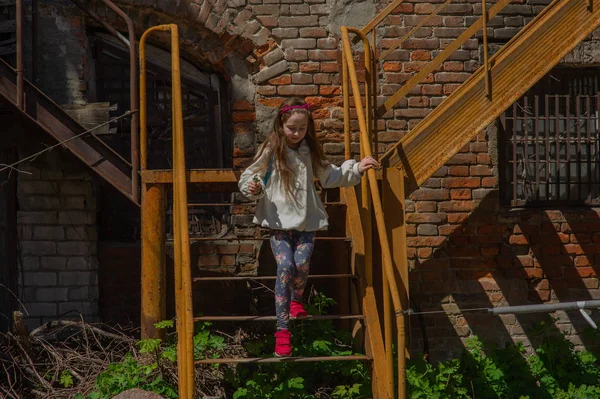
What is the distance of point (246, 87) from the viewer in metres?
7.05

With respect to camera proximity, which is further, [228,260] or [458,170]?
[458,170]

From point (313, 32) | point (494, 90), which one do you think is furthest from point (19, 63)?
point (494, 90)

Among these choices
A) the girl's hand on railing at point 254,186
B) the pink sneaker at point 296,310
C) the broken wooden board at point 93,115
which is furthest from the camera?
the broken wooden board at point 93,115

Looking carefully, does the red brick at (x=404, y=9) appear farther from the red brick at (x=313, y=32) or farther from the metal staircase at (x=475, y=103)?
the metal staircase at (x=475, y=103)

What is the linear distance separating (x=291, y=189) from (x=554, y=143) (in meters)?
3.03

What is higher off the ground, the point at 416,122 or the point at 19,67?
the point at 19,67

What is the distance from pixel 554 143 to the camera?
24.3 feet

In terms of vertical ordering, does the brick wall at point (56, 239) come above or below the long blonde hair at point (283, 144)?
below

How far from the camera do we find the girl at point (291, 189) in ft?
17.2

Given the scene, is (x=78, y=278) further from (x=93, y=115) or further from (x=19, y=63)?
(x=19, y=63)

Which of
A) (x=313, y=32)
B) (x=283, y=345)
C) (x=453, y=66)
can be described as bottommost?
(x=283, y=345)

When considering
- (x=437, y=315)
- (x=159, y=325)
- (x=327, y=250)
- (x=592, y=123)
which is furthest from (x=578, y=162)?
(x=159, y=325)

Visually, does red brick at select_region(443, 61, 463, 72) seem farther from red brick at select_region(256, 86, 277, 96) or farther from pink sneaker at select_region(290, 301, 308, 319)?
pink sneaker at select_region(290, 301, 308, 319)

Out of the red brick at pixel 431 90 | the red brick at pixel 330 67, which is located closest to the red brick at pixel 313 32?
the red brick at pixel 330 67
